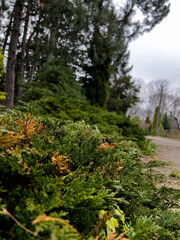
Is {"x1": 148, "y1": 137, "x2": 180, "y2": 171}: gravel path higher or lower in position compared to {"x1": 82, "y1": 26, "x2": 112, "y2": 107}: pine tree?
lower

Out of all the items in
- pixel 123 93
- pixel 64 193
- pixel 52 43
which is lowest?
pixel 64 193

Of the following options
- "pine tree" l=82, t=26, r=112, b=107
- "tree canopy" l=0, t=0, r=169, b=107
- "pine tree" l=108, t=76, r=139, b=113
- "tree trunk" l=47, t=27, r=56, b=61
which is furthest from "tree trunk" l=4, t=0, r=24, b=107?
"pine tree" l=108, t=76, r=139, b=113

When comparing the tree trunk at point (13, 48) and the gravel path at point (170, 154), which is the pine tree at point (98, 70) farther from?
the gravel path at point (170, 154)

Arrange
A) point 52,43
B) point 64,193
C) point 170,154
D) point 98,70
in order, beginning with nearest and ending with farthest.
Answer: point 64,193 < point 170,154 < point 52,43 < point 98,70

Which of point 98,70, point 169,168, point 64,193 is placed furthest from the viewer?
point 98,70

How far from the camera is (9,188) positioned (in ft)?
2.14

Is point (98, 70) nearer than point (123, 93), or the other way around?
point (98, 70)

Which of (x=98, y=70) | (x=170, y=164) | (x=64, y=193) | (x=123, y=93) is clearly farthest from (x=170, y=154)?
(x=123, y=93)

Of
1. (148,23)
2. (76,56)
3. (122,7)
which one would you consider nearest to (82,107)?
(76,56)

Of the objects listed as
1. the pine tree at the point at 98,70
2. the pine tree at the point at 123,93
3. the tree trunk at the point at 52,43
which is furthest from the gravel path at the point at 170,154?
the pine tree at the point at 123,93

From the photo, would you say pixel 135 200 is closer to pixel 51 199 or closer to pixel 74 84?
pixel 51 199

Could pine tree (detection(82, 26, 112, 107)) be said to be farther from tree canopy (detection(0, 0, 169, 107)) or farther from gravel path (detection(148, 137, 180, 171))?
gravel path (detection(148, 137, 180, 171))

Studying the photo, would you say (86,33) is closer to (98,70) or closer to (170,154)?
(98,70)

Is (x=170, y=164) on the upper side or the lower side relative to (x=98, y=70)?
lower
